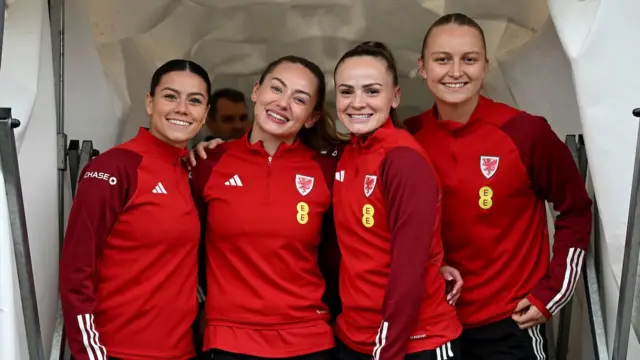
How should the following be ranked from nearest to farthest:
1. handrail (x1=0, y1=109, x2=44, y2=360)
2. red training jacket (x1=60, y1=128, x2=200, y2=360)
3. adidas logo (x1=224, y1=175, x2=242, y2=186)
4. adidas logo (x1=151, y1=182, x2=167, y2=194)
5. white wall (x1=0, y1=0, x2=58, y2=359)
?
handrail (x1=0, y1=109, x2=44, y2=360) → white wall (x1=0, y1=0, x2=58, y2=359) → red training jacket (x1=60, y1=128, x2=200, y2=360) → adidas logo (x1=151, y1=182, x2=167, y2=194) → adidas logo (x1=224, y1=175, x2=242, y2=186)

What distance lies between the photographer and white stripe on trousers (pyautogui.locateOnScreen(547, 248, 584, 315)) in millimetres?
1915

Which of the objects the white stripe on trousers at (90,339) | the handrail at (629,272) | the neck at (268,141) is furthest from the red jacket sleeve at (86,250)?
the handrail at (629,272)

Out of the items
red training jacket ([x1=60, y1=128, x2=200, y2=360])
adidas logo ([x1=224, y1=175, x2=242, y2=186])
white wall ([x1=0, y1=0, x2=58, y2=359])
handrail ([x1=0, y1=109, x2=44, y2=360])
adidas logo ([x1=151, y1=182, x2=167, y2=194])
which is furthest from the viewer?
adidas logo ([x1=224, y1=175, x2=242, y2=186])

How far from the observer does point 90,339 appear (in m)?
1.75

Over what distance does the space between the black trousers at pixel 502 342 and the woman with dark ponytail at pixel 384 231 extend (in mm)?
134

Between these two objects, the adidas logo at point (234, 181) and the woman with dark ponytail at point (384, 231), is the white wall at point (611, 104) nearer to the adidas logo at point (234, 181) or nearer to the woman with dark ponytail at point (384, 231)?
the woman with dark ponytail at point (384, 231)

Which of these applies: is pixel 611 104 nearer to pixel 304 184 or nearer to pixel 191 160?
pixel 304 184

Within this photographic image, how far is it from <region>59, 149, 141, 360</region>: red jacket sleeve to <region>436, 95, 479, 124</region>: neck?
0.80 m

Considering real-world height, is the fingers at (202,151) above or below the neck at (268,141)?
below

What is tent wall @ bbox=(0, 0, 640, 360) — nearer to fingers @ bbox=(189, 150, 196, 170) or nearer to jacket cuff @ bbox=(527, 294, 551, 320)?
jacket cuff @ bbox=(527, 294, 551, 320)

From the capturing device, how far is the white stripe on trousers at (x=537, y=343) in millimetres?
1948

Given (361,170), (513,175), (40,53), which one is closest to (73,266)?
(40,53)

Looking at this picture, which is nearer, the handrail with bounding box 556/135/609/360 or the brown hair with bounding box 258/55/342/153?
the handrail with bounding box 556/135/609/360

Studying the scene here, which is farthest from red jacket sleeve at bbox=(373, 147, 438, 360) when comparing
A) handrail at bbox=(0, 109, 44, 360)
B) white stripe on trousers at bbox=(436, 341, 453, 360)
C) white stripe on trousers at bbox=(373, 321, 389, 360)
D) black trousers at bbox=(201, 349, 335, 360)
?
handrail at bbox=(0, 109, 44, 360)
